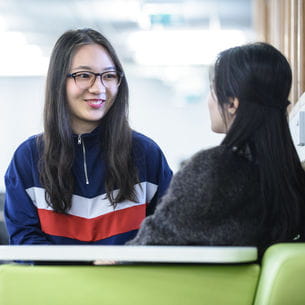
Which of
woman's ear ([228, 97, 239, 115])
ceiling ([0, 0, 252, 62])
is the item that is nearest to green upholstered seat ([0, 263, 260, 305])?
woman's ear ([228, 97, 239, 115])

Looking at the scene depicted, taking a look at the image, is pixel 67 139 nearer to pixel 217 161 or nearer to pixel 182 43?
pixel 217 161

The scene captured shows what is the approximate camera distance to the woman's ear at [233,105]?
64.5 inches

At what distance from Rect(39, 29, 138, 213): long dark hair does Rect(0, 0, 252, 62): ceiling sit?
5.53 metres

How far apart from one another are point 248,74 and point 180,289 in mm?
581

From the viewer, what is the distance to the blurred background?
8578mm

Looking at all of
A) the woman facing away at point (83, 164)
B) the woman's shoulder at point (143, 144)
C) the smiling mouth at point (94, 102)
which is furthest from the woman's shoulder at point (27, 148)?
the woman's shoulder at point (143, 144)

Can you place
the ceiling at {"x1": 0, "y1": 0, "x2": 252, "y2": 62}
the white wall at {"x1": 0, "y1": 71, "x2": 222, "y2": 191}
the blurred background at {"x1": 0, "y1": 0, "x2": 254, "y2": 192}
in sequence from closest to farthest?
the ceiling at {"x1": 0, "y1": 0, "x2": 252, "y2": 62} → the blurred background at {"x1": 0, "y1": 0, "x2": 254, "y2": 192} → the white wall at {"x1": 0, "y1": 71, "x2": 222, "y2": 191}

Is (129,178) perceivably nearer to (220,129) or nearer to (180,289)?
(220,129)

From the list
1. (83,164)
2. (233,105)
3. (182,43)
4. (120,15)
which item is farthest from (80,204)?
(182,43)

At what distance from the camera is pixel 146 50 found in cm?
1050

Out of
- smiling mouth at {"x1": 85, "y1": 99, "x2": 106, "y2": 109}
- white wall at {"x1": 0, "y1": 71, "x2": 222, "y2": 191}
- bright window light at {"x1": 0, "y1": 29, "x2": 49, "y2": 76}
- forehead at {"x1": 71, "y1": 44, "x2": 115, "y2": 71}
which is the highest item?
forehead at {"x1": 71, "y1": 44, "x2": 115, "y2": 71}

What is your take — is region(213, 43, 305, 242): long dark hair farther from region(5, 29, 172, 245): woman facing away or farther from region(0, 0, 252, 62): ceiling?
region(0, 0, 252, 62): ceiling

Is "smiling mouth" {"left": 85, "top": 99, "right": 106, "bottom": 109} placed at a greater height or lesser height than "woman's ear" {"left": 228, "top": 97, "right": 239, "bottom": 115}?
lesser

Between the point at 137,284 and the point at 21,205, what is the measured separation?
0.84 m
